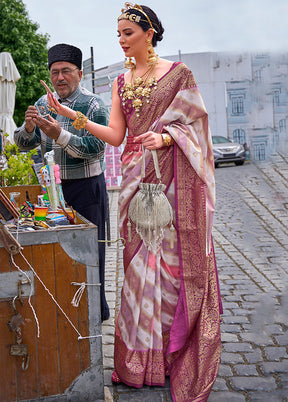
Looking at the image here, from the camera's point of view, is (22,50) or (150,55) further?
(22,50)

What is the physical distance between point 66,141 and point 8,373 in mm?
1443

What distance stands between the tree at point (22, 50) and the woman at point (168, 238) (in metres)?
23.3

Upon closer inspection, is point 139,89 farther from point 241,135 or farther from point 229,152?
point 229,152

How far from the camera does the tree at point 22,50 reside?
25.9 metres

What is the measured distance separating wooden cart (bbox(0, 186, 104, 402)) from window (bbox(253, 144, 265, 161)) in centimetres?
104

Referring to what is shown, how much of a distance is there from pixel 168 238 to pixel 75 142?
90 cm

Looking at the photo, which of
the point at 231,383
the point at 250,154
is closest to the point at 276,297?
the point at 231,383

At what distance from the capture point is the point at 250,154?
9.70 feet

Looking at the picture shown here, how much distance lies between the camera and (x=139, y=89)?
2918mm

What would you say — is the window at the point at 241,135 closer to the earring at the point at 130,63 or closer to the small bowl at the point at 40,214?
the earring at the point at 130,63

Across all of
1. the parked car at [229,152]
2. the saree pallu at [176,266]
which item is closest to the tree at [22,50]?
the parked car at [229,152]

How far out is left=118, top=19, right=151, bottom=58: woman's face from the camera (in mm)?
2914

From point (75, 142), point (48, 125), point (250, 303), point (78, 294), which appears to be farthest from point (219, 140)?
point (78, 294)

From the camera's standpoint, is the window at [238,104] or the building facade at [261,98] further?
the window at [238,104]
